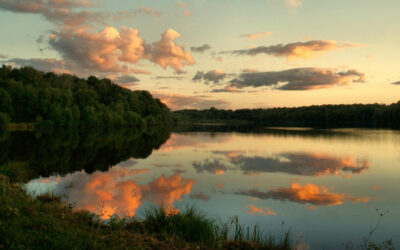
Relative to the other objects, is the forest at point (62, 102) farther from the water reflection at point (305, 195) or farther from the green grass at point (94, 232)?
the green grass at point (94, 232)

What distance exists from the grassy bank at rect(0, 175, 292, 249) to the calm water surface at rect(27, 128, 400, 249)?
111cm

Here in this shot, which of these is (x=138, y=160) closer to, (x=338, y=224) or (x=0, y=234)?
(x=338, y=224)

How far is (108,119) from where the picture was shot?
79562 millimetres

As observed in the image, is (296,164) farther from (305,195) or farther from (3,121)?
(3,121)

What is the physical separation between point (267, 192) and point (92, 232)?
10.5m

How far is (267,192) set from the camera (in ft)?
52.0

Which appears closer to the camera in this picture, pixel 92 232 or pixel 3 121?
pixel 92 232

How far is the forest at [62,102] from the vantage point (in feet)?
213

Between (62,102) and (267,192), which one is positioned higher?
(62,102)

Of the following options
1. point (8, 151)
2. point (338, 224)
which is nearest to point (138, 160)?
point (8, 151)

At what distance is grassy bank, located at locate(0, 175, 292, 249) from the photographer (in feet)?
20.0

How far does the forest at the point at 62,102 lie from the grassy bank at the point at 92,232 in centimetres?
5150

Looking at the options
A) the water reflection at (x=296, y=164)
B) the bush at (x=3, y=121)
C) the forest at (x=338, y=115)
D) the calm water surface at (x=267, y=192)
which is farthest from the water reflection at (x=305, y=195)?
the forest at (x=338, y=115)

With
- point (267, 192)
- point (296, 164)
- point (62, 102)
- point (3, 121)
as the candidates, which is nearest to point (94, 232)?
point (267, 192)
